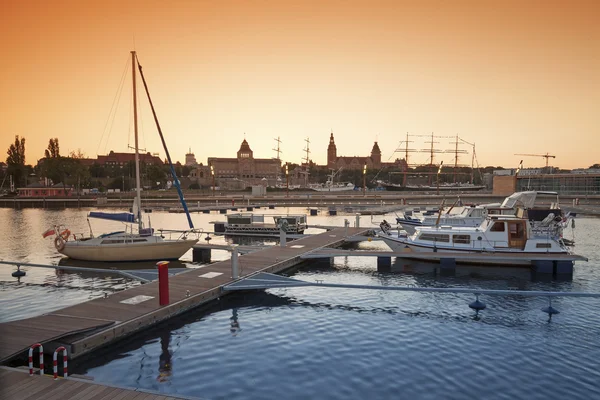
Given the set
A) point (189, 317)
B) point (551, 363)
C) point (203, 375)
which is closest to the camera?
point (203, 375)

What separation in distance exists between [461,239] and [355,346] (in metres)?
16.8

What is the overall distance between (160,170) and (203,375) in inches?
5826

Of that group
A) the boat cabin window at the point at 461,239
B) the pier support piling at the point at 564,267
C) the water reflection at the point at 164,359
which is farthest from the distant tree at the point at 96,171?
the pier support piling at the point at 564,267

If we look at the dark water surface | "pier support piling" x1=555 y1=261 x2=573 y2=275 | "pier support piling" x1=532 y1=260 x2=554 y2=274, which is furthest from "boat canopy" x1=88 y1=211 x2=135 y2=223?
"pier support piling" x1=555 y1=261 x2=573 y2=275

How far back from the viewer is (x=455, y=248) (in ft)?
93.9

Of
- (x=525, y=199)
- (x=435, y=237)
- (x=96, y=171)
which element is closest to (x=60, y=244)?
(x=435, y=237)

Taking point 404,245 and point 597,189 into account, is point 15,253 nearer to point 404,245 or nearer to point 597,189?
point 404,245

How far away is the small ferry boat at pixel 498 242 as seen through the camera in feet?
89.9

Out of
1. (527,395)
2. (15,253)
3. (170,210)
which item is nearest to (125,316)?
(527,395)

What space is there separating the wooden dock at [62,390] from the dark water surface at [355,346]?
209 centimetres

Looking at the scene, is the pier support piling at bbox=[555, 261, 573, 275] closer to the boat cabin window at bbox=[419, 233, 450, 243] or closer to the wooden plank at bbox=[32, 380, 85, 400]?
the boat cabin window at bbox=[419, 233, 450, 243]

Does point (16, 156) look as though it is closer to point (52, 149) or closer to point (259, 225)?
point (52, 149)

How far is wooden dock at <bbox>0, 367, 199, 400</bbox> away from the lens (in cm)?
954

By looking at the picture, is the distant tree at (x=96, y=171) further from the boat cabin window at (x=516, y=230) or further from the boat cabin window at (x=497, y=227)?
the boat cabin window at (x=516, y=230)
